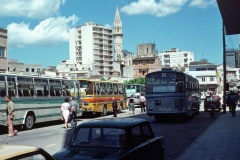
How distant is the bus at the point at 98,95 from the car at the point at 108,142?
21474 millimetres

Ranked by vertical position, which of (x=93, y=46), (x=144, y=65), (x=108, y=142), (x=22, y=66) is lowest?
(x=108, y=142)

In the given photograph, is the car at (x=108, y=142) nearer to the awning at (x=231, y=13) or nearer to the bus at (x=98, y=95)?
the awning at (x=231, y=13)

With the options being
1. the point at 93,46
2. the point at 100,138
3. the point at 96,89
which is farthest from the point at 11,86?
the point at 93,46

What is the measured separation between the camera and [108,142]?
24.4 ft

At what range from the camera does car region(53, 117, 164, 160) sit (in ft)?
23.2

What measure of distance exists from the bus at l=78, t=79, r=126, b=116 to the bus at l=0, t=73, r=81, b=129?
135 inches

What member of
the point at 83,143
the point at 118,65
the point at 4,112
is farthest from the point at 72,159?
the point at 118,65

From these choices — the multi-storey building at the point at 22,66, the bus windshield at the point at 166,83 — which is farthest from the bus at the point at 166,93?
the multi-storey building at the point at 22,66

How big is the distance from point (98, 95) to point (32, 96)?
9815 millimetres

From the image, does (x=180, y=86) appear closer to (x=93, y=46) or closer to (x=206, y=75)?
(x=206, y=75)

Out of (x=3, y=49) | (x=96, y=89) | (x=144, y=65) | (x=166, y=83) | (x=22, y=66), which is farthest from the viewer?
(x=144, y=65)

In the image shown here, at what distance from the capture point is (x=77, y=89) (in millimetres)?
27875

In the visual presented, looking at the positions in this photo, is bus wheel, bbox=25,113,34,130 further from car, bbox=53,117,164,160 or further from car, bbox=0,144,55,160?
car, bbox=0,144,55,160

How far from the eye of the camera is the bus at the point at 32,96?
64.0ft
